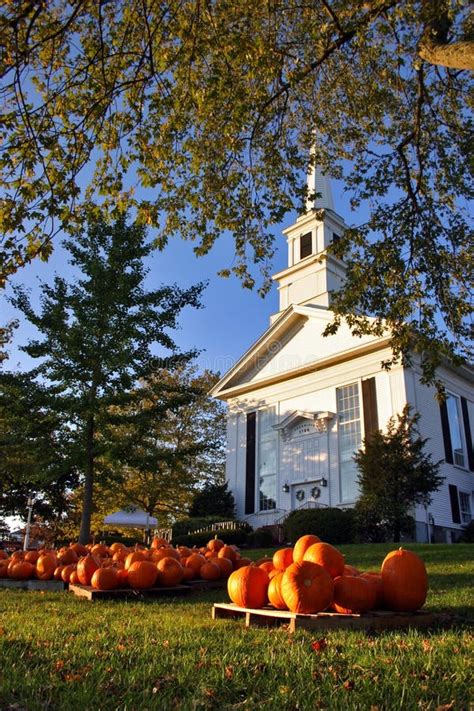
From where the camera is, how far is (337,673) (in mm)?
2904

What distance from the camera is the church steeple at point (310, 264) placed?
27406 millimetres

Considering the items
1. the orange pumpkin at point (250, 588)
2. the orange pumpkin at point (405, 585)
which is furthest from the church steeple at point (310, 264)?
the orange pumpkin at point (405, 585)

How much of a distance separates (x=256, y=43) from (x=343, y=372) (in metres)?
17.8

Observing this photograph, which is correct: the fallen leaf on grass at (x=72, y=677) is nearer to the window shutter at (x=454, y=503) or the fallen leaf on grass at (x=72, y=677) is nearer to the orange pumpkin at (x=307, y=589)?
the orange pumpkin at (x=307, y=589)

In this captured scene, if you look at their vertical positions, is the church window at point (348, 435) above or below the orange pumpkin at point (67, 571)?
above

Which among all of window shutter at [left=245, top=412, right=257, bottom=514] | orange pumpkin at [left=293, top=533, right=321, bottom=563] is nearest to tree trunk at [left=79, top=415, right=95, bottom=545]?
orange pumpkin at [left=293, top=533, right=321, bottom=563]

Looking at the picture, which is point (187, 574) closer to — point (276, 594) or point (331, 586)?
point (276, 594)

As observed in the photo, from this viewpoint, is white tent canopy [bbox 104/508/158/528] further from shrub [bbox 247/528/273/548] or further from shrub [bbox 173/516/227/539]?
shrub [bbox 247/528/273/548]

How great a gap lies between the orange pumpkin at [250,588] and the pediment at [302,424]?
1820 centimetres

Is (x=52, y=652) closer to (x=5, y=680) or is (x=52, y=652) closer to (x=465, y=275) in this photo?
(x=5, y=680)

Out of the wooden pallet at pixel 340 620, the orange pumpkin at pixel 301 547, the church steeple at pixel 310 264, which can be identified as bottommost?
the wooden pallet at pixel 340 620

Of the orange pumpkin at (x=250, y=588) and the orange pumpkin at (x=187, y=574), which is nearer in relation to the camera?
the orange pumpkin at (x=250, y=588)

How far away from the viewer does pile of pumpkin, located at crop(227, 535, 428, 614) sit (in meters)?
4.41

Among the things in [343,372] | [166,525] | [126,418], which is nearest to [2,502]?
[166,525]
